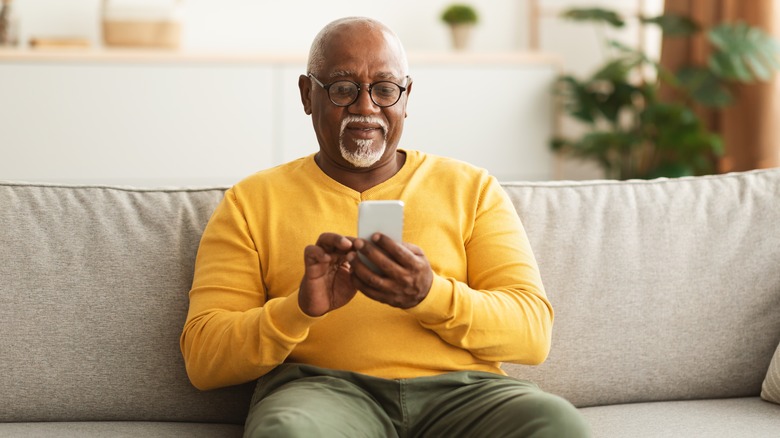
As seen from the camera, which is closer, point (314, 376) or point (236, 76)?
point (314, 376)

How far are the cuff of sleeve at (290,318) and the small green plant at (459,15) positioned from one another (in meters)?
3.29

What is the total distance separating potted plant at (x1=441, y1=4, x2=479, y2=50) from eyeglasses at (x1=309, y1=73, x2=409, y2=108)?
9.76 feet

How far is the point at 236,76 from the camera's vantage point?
4.34 metres

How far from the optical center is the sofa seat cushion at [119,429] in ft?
5.65

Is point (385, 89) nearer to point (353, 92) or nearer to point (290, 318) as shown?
point (353, 92)

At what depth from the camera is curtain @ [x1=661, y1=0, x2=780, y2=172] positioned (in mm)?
4168

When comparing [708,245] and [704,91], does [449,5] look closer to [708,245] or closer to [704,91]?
[704,91]

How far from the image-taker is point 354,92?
181 centimetres

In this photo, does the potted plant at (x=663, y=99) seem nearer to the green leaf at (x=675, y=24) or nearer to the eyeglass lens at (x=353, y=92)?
the green leaf at (x=675, y=24)

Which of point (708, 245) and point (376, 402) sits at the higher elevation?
point (708, 245)

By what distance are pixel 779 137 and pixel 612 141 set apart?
2.20ft

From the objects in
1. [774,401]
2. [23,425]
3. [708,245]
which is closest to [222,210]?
[23,425]

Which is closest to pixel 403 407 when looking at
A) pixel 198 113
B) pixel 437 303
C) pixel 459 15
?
pixel 437 303

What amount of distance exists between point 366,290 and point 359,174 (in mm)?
368
